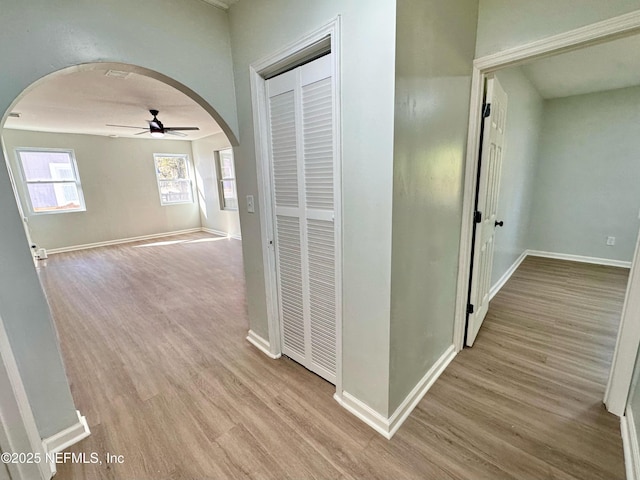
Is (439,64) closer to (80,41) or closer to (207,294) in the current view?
(80,41)

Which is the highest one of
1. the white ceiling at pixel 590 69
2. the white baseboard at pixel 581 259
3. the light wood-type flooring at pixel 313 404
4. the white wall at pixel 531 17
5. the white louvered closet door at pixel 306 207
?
the white ceiling at pixel 590 69

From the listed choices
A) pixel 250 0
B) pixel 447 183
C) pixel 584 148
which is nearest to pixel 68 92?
pixel 250 0

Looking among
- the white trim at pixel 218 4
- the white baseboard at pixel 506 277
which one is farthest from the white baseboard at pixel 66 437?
the white baseboard at pixel 506 277

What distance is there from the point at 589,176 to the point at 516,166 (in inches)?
67.1

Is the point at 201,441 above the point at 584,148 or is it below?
below

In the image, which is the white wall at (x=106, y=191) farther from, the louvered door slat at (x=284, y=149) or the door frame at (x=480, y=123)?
the door frame at (x=480, y=123)

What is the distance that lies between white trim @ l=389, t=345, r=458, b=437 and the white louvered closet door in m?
0.45

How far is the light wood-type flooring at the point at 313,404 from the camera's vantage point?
131cm

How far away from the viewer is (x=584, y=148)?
3.96 m

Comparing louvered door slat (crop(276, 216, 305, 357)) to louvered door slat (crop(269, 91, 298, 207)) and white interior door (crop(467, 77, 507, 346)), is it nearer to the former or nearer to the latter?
louvered door slat (crop(269, 91, 298, 207))

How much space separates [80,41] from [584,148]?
5693 millimetres

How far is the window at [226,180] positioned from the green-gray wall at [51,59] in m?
5.00

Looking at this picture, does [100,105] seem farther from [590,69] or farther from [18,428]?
[590,69]

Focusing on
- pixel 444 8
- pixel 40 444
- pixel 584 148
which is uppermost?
pixel 444 8
